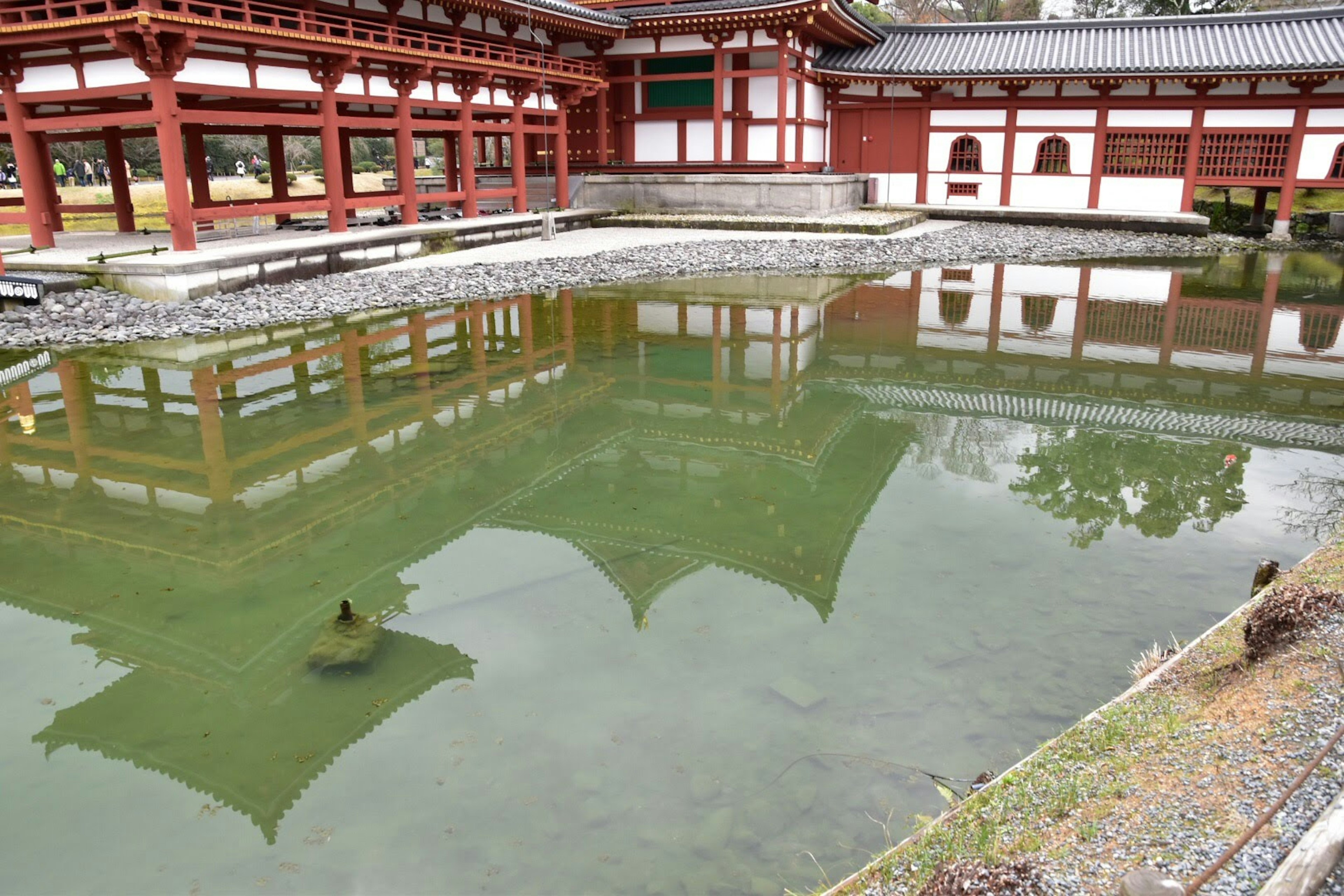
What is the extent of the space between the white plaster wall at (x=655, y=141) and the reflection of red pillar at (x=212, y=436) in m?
19.1

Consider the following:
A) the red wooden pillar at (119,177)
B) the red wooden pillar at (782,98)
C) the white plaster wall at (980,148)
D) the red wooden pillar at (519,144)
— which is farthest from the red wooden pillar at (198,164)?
the white plaster wall at (980,148)

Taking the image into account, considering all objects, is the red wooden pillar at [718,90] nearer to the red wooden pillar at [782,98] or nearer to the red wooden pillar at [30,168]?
the red wooden pillar at [782,98]

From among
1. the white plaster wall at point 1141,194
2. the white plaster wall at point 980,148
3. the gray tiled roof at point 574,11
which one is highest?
the gray tiled roof at point 574,11

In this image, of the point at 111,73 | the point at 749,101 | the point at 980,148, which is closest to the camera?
the point at 111,73

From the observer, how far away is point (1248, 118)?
84.1 feet

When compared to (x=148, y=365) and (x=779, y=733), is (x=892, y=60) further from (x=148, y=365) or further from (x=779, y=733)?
A: (x=779, y=733)

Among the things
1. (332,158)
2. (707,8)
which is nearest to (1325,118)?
(707,8)

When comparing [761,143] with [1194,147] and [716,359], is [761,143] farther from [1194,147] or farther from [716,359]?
[716,359]

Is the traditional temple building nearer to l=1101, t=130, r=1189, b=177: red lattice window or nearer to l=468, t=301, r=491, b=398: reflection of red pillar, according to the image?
l=1101, t=130, r=1189, b=177: red lattice window

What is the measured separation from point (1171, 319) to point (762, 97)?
49.9 ft

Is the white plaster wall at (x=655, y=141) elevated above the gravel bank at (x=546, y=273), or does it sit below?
above

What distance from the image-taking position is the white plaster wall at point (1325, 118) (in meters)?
24.7

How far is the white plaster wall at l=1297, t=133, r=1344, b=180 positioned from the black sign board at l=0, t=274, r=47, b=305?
30.0 metres

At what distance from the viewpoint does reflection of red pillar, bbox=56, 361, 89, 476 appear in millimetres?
9039
